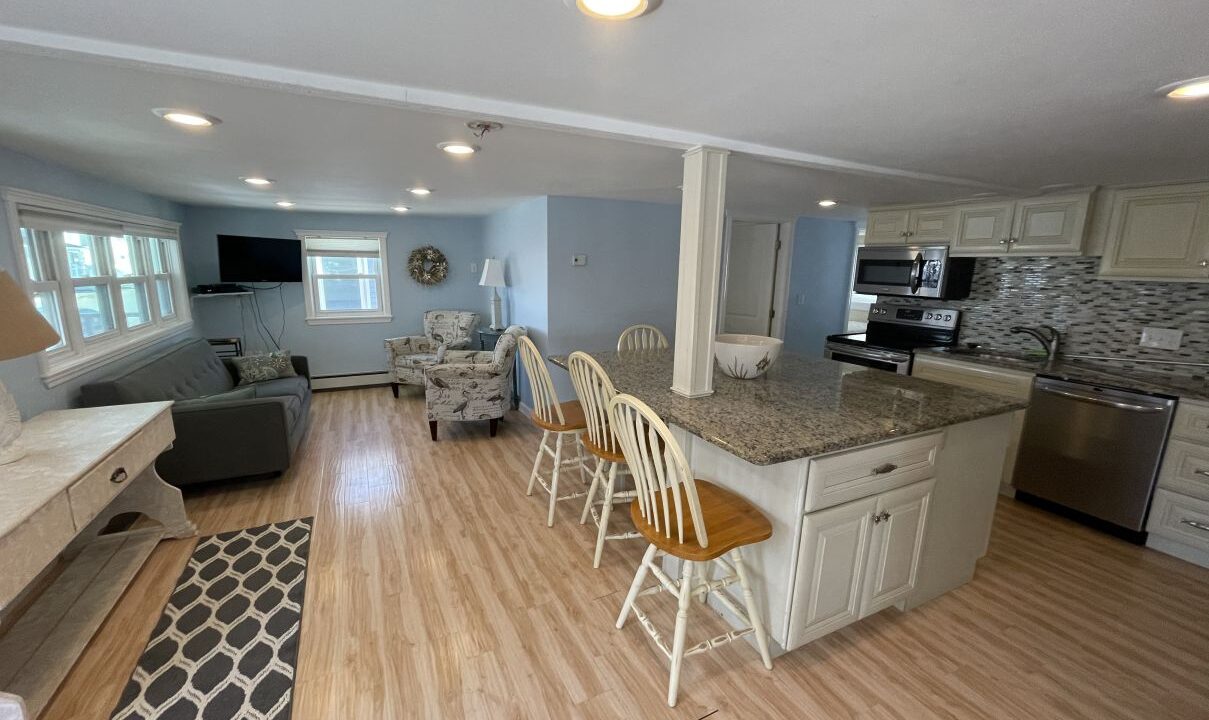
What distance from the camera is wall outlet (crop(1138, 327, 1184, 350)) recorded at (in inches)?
110

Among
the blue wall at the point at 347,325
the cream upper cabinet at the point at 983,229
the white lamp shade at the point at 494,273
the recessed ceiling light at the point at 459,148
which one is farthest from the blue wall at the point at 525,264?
the cream upper cabinet at the point at 983,229

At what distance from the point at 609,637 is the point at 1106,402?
9.74 feet

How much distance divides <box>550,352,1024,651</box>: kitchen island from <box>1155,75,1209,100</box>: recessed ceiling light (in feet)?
3.66

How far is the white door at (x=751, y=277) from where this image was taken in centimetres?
527

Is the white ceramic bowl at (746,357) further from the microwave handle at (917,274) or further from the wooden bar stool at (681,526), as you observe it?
the microwave handle at (917,274)

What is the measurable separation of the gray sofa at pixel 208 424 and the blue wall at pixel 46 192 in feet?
0.52

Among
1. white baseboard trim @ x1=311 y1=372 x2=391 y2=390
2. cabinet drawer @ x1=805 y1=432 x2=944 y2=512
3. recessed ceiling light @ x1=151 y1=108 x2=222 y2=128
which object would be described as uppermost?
recessed ceiling light @ x1=151 y1=108 x2=222 y2=128

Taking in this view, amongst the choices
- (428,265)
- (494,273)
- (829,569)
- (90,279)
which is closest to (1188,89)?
(829,569)

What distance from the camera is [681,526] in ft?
4.85

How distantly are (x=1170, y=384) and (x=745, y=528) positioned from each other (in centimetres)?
280

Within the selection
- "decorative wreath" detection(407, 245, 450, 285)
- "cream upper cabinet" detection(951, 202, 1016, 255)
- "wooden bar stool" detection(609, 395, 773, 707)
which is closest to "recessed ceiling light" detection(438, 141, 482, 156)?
"wooden bar stool" detection(609, 395, 773, 707)

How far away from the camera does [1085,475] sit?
107 inches

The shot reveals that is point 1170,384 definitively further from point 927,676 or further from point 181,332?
point 181,332

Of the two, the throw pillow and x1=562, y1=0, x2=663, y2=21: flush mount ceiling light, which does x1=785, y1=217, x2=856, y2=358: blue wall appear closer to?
x1=562, y1=0, x2=663, y2=21: flush mount ceiling light
